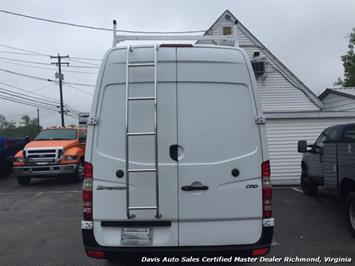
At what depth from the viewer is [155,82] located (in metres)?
4.27

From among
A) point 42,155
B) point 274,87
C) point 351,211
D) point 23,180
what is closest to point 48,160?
point 42,155

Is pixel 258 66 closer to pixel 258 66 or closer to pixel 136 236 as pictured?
pixel 258 66

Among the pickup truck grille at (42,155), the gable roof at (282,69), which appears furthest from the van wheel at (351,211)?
the gable roof at (282,69)

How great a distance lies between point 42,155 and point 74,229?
7.16 meters

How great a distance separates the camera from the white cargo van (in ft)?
14.2

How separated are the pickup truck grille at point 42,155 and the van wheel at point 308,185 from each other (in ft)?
26.6

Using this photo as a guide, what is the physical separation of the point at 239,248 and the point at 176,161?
113 centimetres

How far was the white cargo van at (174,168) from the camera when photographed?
434cm

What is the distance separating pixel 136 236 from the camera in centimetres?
434

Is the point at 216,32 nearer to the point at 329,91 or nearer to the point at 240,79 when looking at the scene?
the point at 329,91

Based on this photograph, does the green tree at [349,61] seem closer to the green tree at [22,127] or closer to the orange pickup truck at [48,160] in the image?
the orange pickup truck at [48,160]

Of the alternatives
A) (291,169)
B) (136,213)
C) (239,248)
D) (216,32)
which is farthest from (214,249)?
(216,32)

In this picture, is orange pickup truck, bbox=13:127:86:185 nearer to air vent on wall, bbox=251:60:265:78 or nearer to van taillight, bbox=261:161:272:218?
air vent on wall, bbox=251:60:265:78

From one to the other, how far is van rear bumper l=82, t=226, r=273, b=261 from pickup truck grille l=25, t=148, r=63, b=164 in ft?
34.4
